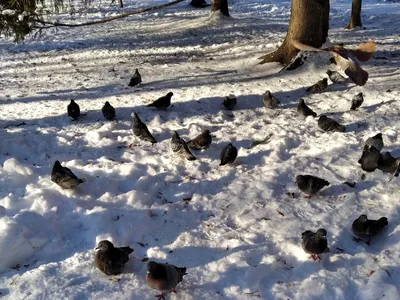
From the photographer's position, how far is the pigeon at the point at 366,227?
3.59 meters

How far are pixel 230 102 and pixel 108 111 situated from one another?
72.1 inches

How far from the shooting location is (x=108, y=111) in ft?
19.6

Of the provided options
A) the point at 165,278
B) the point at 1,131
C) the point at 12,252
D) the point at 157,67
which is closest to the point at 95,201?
the point at 12,252

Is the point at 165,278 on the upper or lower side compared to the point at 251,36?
lower

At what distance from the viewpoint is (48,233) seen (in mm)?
3713

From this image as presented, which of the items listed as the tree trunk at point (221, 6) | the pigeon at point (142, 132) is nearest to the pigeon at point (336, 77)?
the pigeon at point (142, 132)

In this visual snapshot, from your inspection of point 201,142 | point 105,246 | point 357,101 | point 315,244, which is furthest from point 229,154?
point 357,101

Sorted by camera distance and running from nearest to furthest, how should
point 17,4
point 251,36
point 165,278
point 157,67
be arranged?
point 165,278 < point 17,4 < point 157,67 < point 251,36

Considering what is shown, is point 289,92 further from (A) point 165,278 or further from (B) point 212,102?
(A) point 165,278

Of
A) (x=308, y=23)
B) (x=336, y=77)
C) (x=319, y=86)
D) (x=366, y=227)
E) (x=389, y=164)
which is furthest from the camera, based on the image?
(x=308, y=23)

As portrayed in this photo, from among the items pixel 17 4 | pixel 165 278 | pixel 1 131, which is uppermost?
pixel 17 4

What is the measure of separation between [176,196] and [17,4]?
4048 millimetres

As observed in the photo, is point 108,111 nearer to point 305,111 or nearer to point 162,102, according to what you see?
point 162,102

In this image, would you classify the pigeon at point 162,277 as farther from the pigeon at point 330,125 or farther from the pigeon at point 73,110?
the pigeon at point 73,110
